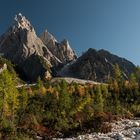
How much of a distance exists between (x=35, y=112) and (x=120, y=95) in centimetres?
6225

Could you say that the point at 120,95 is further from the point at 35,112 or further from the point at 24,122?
the point at 24,122

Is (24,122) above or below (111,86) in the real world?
below

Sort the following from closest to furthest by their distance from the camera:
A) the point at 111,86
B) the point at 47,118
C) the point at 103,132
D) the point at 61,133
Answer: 1. the point at 103,132
2. the point at 61,133
3. the point at 47,118
4. the point at 111,86

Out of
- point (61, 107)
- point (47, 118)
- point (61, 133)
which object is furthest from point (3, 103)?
point (61, 133)

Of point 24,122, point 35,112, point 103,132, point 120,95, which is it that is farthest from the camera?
point 120,95

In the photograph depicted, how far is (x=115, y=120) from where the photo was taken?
49594 mm

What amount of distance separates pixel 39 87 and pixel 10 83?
75377 millimetres

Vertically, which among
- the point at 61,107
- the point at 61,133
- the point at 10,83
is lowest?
the point at 61,133

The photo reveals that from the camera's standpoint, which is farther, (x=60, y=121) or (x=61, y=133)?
(x=60, y=121)

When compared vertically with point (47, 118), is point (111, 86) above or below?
above

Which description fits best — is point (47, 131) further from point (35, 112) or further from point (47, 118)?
point (35, 112)

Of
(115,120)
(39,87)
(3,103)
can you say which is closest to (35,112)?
(3,103)

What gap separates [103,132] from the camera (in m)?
39.1

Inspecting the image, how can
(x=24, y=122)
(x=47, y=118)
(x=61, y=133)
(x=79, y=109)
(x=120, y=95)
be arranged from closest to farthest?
(x=61, y=133) < (x=24, y=122) < (x=47, y=118) < (x=79, y=109) < (x=120, y=95)
